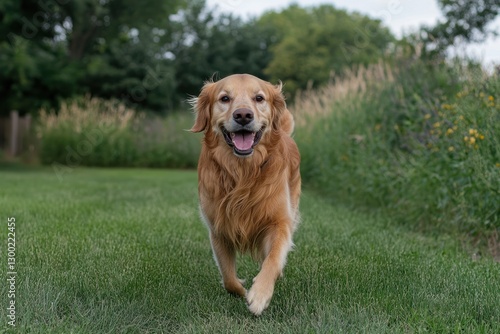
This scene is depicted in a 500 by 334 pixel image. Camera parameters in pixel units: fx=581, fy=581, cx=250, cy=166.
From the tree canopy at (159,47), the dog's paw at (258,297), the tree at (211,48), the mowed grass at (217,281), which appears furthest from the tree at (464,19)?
the tree at (211,48)

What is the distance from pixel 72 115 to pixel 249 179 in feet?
46.1

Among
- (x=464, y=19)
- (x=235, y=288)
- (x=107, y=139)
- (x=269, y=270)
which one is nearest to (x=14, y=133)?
(x=107, y=139)

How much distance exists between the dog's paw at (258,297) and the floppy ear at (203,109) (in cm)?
122

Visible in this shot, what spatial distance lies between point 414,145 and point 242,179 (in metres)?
3.57

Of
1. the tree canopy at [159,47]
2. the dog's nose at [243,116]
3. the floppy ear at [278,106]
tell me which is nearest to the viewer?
the dog's nose at [243,116]

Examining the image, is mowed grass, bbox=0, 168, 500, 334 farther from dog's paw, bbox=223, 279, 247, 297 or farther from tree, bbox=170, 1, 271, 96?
tree, bbox=170, 1, 271, 96

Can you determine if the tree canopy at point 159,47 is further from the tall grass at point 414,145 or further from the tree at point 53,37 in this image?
the tall grass at point 414,145

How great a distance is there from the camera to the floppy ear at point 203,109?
3676 mm

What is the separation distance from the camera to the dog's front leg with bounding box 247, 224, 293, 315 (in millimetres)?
2756

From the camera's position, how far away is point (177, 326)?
108 inches

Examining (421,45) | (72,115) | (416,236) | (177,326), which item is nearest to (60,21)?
(72,115)

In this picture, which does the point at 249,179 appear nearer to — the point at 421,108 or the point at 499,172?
the point at 499,172

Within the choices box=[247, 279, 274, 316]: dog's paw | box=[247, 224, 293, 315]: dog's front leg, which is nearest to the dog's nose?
→ box=[247, 224, 293, 315]: dog's front leg

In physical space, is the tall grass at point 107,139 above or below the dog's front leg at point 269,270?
below
